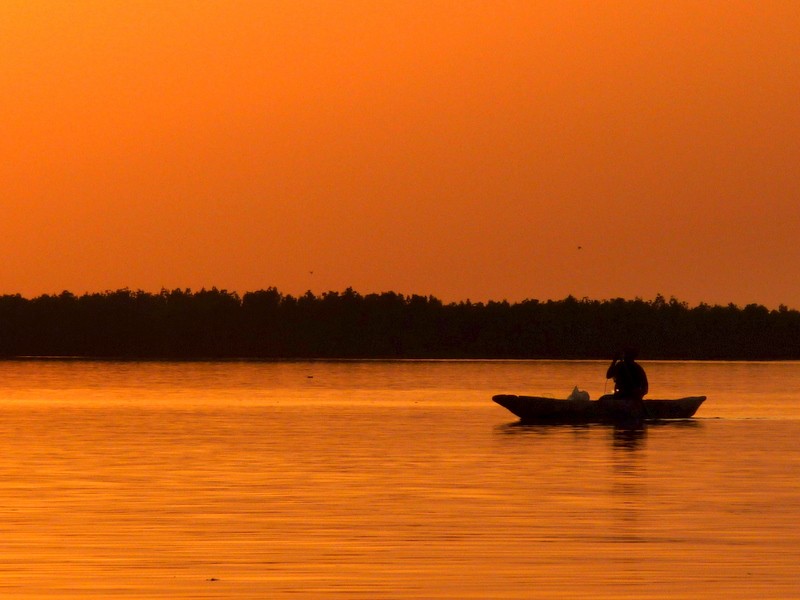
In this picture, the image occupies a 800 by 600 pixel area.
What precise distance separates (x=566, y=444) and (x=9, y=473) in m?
13.7

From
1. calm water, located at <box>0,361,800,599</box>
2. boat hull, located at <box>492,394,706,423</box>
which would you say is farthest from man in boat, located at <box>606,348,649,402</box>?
calm water, located at <box>0,361,800,599</box>

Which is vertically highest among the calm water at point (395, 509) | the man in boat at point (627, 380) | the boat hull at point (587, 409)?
the man in boat at point (627, 380)

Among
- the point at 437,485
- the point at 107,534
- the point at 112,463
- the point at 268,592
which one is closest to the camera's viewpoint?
the point at 268,592

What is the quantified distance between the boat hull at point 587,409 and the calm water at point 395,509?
567 millimetres

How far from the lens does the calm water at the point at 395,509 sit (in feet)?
52.5

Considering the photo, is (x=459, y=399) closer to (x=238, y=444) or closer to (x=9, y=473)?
(x=238, y=444)

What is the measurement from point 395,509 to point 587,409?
75.9 ft

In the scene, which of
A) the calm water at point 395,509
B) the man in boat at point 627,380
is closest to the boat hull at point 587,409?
the man in boat at point 627,380

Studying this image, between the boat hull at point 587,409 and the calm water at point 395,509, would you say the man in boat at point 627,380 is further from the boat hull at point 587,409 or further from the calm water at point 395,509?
the calm water at point 395,509

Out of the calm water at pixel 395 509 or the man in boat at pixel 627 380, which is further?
the man in boat at pixel 627 380

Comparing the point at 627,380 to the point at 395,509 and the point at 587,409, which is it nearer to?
the point at 587,409

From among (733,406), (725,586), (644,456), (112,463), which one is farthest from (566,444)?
(733,406)

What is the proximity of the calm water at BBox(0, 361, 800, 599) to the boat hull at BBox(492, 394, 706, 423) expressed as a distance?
0.57 meters

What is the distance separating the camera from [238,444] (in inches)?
1454
